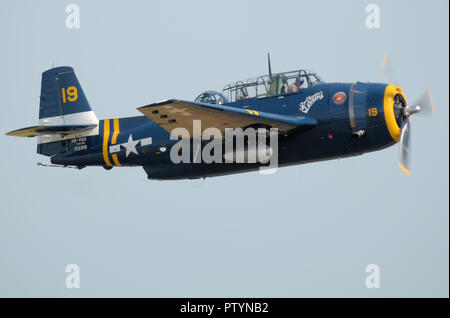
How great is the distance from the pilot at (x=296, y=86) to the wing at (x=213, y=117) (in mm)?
853

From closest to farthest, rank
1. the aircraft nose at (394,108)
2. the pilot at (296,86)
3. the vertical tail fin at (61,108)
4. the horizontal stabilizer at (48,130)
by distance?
1. the aircraft nose at (394,108)
2. the pilot at (296,86)
3. the horizontal stabilizer at (48,130)
4. the vertical tail fin at (61,108)

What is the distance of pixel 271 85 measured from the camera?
20656 mm

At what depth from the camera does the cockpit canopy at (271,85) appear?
803 inches

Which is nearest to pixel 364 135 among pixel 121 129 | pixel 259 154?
pixel 259 154

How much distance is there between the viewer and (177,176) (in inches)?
867

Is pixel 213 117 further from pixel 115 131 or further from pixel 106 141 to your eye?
pixel 106 141

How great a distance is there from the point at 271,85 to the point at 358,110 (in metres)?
2.54

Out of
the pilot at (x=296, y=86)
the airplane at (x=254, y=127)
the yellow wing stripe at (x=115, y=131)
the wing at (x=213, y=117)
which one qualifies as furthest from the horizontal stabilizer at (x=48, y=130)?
the pilot at (x=296, y=86)

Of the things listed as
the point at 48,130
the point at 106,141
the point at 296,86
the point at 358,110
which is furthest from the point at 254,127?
the point at 48,130

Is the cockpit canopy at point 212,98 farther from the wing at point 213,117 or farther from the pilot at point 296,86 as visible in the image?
the pilot at point 296,86

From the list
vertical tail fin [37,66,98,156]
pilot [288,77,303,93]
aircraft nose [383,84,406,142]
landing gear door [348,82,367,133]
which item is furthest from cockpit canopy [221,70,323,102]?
vertical tail fin [37,66,98,156]

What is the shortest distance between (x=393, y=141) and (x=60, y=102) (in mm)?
10156

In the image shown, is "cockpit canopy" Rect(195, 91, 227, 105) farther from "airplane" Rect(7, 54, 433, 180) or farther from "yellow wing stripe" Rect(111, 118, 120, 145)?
"yellow wing stripe" Rect(111, 118, 120, 145)

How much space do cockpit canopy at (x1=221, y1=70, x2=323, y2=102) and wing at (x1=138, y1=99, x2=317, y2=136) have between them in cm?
98
